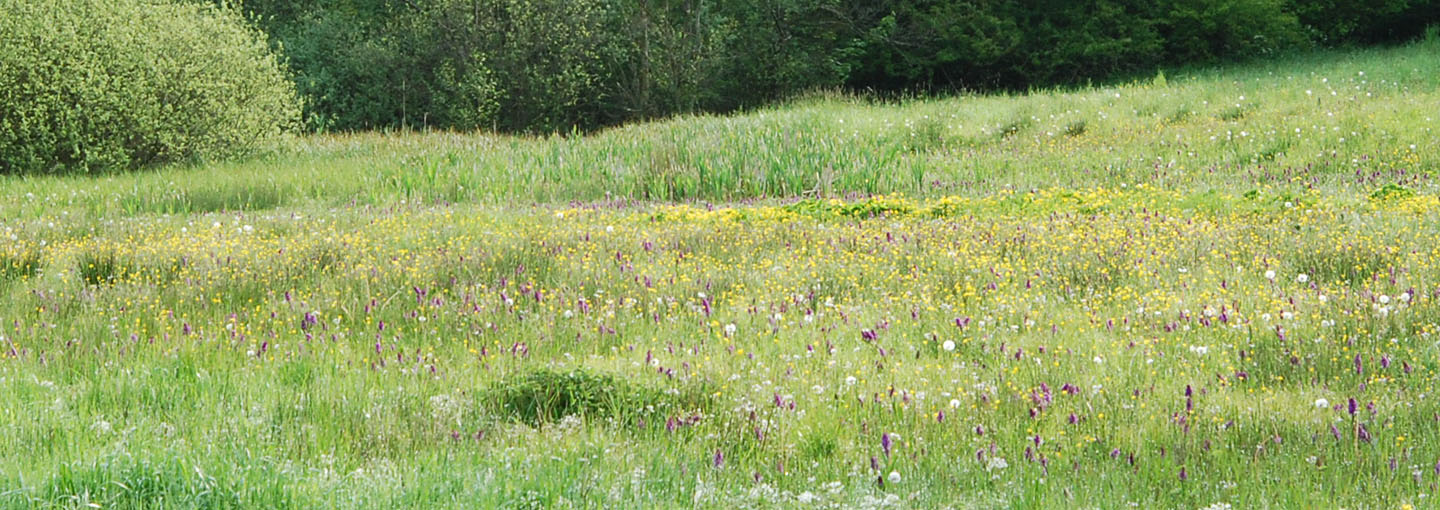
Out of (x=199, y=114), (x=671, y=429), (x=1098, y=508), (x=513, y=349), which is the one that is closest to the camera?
(x=1098, y=508)

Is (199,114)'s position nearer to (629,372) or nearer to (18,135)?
(18,135)

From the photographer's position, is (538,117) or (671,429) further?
(538,117)

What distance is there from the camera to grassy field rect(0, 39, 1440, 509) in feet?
13.2

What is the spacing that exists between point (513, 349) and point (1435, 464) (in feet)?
13.6

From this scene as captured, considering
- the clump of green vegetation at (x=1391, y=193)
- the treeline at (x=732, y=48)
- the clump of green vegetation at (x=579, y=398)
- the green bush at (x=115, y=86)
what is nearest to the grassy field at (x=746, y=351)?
the clump of green vegetation at (x=579, y=398)

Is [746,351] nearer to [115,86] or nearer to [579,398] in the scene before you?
[579,398]

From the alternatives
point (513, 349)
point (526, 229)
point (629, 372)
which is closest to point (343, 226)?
point (526, 229)

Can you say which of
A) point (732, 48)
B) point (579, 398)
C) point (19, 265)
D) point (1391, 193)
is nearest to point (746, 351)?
point (579, 398)

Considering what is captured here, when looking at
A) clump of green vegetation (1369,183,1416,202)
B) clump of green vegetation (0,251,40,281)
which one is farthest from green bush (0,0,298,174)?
clump of green vegetation (1369,183,1416,202)

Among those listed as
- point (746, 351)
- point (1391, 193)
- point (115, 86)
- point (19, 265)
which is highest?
point (115, 86)

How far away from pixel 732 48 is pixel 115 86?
19.7 meters

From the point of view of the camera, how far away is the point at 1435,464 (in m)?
4.08

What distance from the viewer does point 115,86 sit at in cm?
1806

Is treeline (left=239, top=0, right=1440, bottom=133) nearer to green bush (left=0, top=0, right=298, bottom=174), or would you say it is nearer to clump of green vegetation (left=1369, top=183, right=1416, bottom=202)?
green bush (left=0, top=0, right=298, bottom=174)
